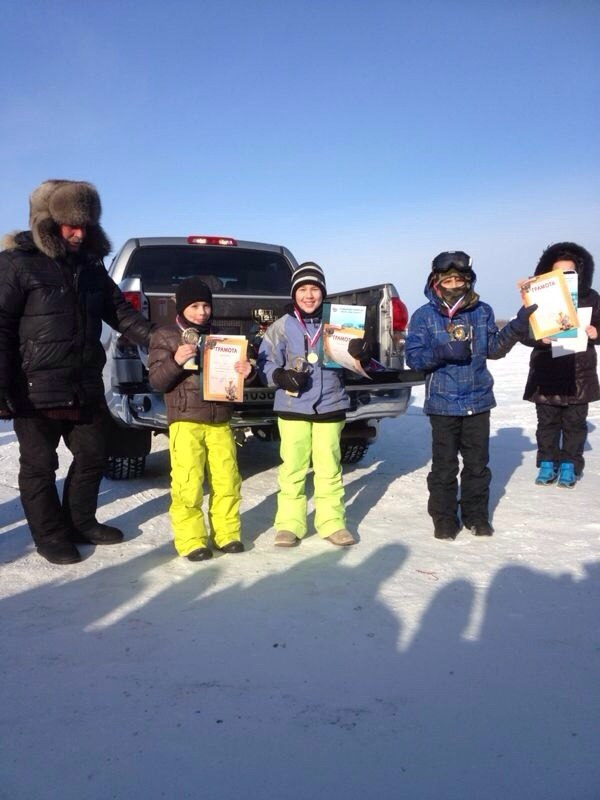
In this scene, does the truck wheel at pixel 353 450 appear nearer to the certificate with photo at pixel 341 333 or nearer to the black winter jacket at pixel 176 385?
the certificate with photo at pixel 341 333

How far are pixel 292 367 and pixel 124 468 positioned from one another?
85.0 inches

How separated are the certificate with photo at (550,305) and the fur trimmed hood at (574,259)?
3.67ft

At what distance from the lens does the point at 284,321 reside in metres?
3.78

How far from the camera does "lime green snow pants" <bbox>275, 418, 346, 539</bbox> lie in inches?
146

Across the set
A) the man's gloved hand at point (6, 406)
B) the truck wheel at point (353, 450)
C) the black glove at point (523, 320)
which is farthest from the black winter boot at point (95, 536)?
the black glove at point (523, 320)

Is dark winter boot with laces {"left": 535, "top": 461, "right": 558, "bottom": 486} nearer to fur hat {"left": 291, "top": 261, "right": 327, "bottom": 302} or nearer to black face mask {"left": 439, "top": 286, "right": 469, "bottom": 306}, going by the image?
black face mask {"left": 439, "top": 286, "right": 469, "bottom": 306}

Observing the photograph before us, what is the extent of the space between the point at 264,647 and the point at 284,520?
4.11 feet

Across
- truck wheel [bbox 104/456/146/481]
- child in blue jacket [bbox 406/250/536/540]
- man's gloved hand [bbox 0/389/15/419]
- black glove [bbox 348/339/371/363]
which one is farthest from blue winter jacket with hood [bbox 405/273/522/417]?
truck wheel [bbox 104/456/146/481]

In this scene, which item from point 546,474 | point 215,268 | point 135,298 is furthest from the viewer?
point 215,268

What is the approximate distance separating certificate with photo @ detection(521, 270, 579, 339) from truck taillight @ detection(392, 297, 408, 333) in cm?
123

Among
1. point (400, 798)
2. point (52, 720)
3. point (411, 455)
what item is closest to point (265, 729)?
point (400, 798)

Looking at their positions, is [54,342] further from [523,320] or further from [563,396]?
[563,396]

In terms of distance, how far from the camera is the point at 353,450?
18.9 feet

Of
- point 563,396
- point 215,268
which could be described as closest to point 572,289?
point 563,396
